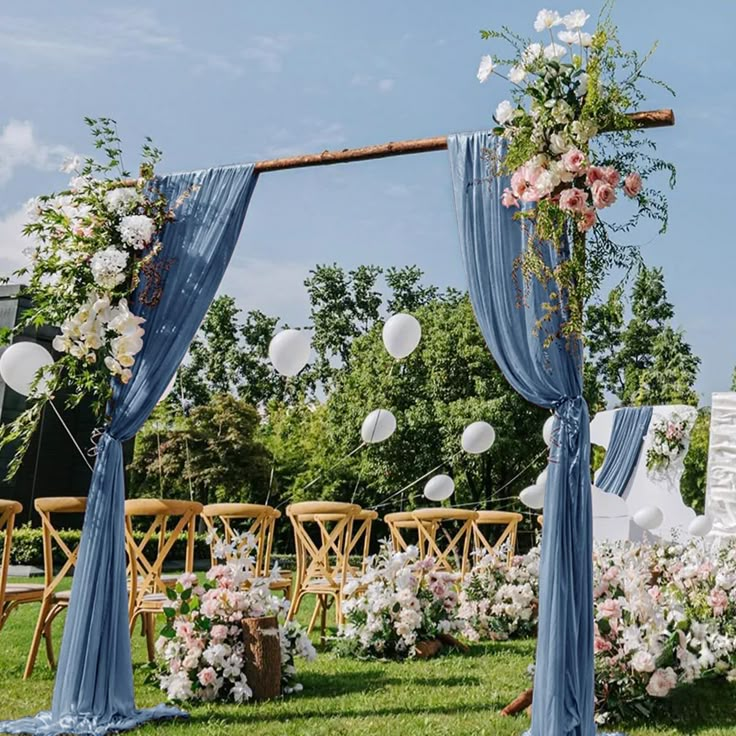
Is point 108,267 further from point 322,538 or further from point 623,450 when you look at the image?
point 623,450

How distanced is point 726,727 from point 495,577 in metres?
2.97

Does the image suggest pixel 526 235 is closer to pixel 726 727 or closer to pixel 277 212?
pixel 726 727

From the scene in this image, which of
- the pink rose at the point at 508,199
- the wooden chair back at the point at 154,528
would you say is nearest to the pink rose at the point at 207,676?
the wooden chair back at the point at 154,528

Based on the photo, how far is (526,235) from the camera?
375 centimetres

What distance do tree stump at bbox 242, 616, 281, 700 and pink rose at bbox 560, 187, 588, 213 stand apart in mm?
2481

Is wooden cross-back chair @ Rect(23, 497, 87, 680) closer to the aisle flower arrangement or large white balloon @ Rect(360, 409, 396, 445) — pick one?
the aisle flower arrangement

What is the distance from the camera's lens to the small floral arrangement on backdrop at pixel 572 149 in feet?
11.3

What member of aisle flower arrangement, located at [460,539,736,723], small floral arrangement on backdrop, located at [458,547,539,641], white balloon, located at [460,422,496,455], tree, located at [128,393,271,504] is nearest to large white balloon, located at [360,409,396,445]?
white balloon, located at [460,422,496,455]

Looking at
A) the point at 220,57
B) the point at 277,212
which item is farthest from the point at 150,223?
the point at 277,212

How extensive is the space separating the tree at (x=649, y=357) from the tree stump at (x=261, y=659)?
64.7 ft

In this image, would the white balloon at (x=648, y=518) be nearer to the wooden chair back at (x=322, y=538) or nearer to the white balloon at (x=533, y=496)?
the white balloon at (x=533, y=496)

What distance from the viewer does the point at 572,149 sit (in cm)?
342

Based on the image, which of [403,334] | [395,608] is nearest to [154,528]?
[395,608]

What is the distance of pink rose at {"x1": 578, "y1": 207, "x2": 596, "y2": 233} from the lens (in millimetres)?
3475
